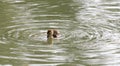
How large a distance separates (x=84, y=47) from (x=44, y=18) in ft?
9.53

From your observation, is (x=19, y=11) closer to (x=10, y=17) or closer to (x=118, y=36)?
(x=10, y=17)

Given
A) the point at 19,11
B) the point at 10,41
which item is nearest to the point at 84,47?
the point at 10,41

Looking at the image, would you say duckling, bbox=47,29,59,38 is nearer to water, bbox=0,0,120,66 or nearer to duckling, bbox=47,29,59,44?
duckling, bbox=47,29,59,44

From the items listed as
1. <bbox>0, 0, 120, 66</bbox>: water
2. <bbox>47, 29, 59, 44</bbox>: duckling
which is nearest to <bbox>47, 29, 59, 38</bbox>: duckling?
<bbox>47, 29, 59, 44</bbox>: duckling

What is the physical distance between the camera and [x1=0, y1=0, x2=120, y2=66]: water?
966 cm

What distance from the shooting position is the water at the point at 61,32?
9656 mm

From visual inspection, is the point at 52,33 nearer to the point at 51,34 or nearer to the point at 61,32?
the point at 51,34

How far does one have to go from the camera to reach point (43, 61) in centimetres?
946

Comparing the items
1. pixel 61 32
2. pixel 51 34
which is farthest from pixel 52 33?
pixel 61 32

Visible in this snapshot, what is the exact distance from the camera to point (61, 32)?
11.5 meters

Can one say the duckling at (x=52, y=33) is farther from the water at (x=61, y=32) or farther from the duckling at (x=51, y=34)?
the water at (x=61, y=32)

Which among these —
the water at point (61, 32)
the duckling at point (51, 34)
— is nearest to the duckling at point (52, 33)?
the duckling at point (51, 34)

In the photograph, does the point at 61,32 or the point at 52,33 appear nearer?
the point at 52,33

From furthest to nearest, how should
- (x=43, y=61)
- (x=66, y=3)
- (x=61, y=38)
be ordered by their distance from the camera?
(x=66, y=3), (x=61, y=38), (x=43, y=61)
